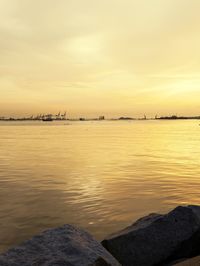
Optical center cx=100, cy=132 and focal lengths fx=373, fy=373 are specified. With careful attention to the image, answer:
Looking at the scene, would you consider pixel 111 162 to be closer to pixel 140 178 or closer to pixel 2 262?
pixel 140 178

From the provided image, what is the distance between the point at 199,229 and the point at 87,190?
990 cm

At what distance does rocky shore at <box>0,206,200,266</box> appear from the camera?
5.96 m

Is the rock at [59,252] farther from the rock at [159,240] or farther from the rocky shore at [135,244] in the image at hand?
the rock at [159,240]

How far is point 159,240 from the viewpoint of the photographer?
26.1ft

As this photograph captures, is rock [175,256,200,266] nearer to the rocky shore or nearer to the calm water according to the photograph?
the rocky shore

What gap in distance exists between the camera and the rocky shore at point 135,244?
596 centimetres

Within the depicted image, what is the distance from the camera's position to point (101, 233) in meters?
11.4

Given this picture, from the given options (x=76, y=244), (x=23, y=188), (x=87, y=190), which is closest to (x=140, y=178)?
(x=87, y=190)

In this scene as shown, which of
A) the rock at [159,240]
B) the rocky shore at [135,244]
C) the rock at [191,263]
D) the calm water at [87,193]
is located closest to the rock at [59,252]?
the rocky shore at [135,244]

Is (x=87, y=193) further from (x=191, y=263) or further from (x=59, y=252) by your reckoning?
(x=59, y=252)

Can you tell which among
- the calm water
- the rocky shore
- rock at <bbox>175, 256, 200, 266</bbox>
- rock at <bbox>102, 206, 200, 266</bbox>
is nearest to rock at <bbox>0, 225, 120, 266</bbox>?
the rocky shore

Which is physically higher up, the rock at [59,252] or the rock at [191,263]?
the rock at [59,252]

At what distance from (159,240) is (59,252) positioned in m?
2.84

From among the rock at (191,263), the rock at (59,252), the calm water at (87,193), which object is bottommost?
the calm water at (87,193)
